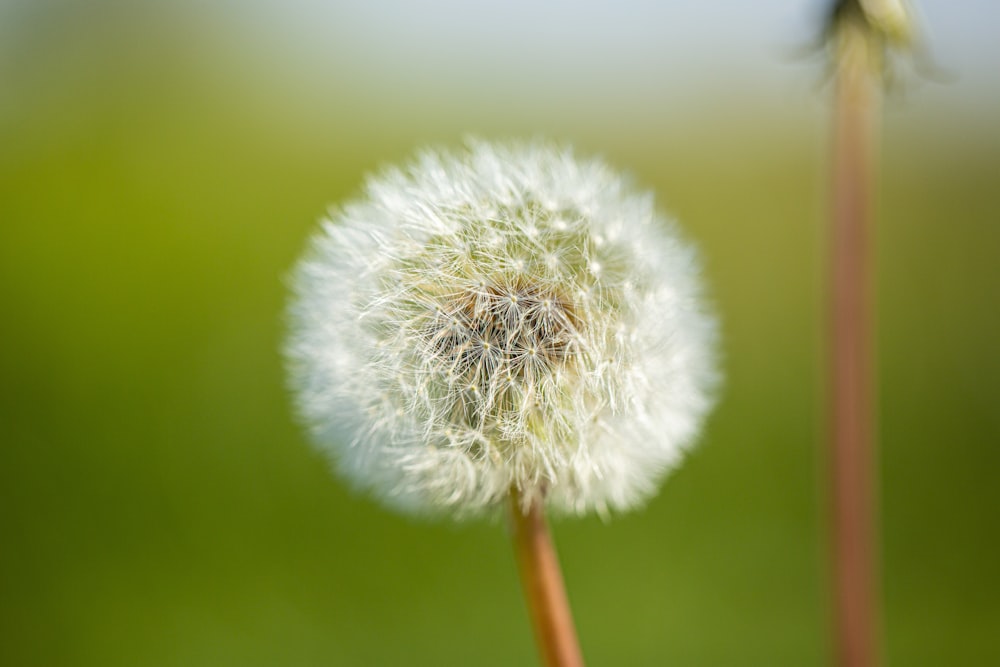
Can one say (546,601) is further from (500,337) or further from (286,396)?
(286,396)

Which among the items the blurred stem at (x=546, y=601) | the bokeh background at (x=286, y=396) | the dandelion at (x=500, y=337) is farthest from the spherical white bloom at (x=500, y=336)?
the bokeh background at (x=286, y=396)

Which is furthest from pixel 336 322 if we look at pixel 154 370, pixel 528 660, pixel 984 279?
pixel 984 279

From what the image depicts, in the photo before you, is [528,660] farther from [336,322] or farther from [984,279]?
[984,279]

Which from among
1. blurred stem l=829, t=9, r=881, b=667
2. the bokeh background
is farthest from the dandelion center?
the bokeh background

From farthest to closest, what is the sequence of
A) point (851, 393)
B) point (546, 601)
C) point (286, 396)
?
point (286, 396), point (851, 393), point (546, 601)

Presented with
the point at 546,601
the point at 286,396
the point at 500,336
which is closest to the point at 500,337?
the point at 500,336

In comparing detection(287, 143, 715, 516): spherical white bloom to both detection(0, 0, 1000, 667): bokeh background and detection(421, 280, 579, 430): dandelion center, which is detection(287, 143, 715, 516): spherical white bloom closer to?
detection(421, 280, 579, 430): dandelion center
